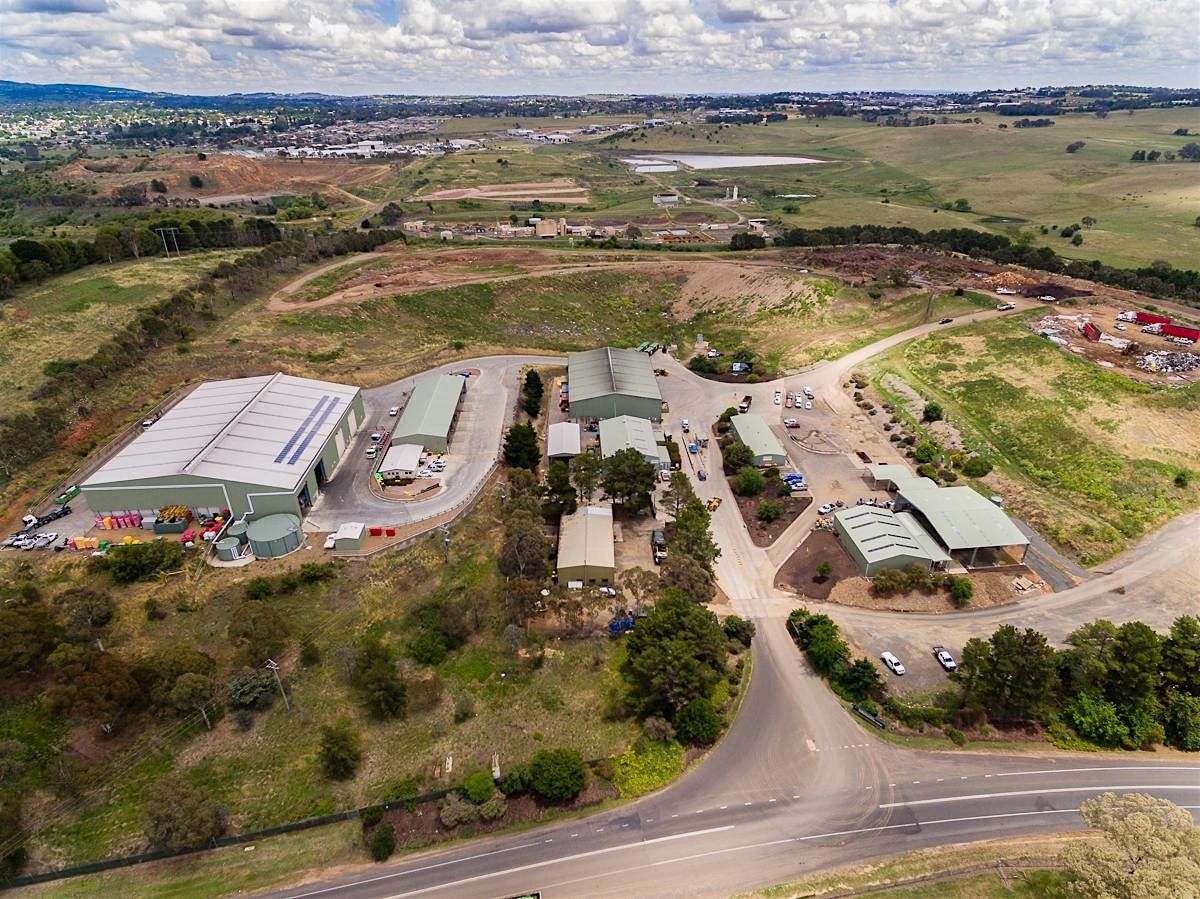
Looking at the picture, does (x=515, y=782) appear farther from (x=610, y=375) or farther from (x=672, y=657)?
(x=610, y=375)

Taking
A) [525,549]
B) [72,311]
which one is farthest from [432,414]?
[72,311]

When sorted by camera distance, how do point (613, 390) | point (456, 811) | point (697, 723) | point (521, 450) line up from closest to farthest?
1. point (456, 811)
2. point (697, 723)
3. point (521, 450)
4. point (613, 390)

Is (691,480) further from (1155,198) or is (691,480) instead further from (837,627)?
(1155,198)

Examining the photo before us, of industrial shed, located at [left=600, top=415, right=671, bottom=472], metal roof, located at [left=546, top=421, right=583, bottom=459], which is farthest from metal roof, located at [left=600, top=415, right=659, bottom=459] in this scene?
metal roof, located at [left=546, top=421, right=583, bottom=459]

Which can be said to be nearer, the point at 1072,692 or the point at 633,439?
the point at 1072,692

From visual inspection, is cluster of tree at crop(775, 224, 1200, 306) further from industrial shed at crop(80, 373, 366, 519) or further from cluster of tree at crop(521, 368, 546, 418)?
industrial shed at crop(80, 373, 366, 519)
